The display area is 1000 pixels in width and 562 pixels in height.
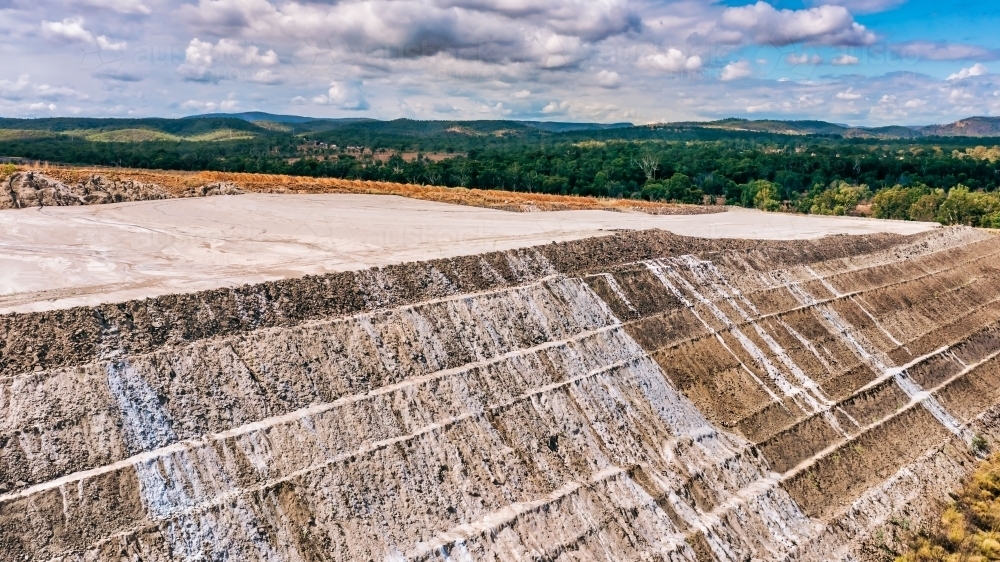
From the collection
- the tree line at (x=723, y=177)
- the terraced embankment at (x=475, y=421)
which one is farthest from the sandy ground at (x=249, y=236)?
the tree line at (x=723, y=177)

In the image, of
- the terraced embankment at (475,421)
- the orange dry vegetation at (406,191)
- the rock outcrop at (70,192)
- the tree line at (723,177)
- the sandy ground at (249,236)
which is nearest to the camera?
the terraced embankment at (475,421)

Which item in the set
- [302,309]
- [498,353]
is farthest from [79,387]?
[498,353]

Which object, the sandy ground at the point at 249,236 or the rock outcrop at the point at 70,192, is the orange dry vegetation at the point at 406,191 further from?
the sandy ground at the point at 249,236

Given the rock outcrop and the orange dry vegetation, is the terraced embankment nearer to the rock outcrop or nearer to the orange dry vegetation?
the orange dry vegetation

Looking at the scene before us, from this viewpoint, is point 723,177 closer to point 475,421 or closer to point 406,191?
point 406,191

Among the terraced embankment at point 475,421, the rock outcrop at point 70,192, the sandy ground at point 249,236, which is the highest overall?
the rock outcrop at point 70,192

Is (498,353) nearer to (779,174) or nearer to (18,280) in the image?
(18,280)

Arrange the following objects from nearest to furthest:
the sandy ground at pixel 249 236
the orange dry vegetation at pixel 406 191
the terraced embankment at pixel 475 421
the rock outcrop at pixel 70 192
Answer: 1. the terraced embankment at pixel 475 421
2. the sandy ground at pixel 249 236
3. the rock outcrop at pixel 70 192
4. the orange dry vegetation at pixel 406 191

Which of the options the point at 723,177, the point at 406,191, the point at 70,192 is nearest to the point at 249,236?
the point at 70,192
